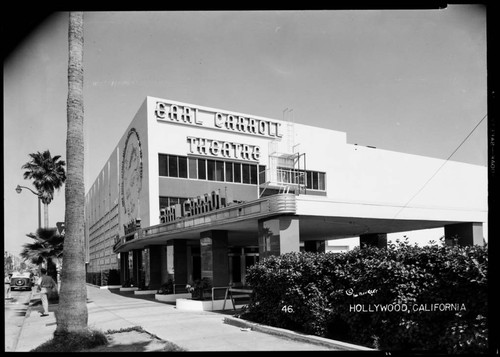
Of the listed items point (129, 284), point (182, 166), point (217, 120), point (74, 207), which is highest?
point (217, 120)

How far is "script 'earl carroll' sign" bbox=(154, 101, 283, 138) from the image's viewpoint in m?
30.0

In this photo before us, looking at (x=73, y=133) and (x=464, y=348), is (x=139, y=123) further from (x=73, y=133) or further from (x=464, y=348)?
(x=464, y=348)

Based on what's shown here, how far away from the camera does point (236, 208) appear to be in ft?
58.7

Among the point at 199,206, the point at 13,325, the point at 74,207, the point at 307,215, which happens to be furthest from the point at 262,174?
the point at 74,207

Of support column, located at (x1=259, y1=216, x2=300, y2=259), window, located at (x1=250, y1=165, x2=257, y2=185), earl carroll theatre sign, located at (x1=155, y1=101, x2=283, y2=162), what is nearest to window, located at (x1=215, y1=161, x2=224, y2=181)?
earl carroll theatre sign, located at (x1=155, y1=101, x2=283, y2=162)

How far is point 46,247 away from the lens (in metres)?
27.8

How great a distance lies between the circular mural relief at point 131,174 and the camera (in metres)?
31.7

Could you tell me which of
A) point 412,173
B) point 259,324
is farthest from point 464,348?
point 412,173

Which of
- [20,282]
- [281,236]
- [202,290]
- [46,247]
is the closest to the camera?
[281,236]

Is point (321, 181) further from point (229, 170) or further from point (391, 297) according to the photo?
point (391, 297)

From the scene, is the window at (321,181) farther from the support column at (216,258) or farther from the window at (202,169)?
the support column at (216,258)

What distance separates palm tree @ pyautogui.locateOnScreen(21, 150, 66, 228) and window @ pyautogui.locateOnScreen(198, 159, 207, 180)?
34.0ft

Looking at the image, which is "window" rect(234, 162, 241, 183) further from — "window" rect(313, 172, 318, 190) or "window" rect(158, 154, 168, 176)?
"window" rect(313, 172, 318, 190)

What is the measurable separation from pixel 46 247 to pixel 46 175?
682cm
